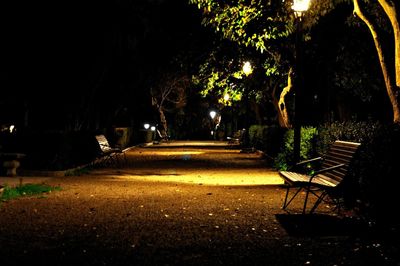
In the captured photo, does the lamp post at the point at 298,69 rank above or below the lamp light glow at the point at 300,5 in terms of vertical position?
below

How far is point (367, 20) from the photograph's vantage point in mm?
11688

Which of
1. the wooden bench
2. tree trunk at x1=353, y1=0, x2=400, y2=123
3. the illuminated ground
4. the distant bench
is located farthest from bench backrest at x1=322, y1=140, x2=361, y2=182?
the distant bench

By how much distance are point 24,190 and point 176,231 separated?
5.68 metres

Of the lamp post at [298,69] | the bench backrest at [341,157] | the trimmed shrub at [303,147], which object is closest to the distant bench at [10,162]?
the lamp post at [298,69]

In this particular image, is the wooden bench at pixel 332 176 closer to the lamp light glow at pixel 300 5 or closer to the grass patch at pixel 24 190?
the lamp light glow at pixel 300 5

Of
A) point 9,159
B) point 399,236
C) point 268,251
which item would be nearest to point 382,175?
point 399,236

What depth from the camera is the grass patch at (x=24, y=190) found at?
11620mm

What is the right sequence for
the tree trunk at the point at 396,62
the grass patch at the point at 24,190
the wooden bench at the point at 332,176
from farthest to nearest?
the grass patch at the point at 24,190 → the tree trunk at the point at 396,62 → the wooden bench at the point at 332,176

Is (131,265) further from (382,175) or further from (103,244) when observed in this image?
(382,175)

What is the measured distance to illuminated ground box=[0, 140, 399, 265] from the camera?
6309mm

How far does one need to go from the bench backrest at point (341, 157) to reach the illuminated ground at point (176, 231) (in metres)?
0.69

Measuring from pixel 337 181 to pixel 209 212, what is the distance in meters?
2.17

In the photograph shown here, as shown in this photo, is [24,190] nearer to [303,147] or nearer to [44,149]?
[44,149]

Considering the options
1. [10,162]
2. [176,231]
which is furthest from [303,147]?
[176,231]
